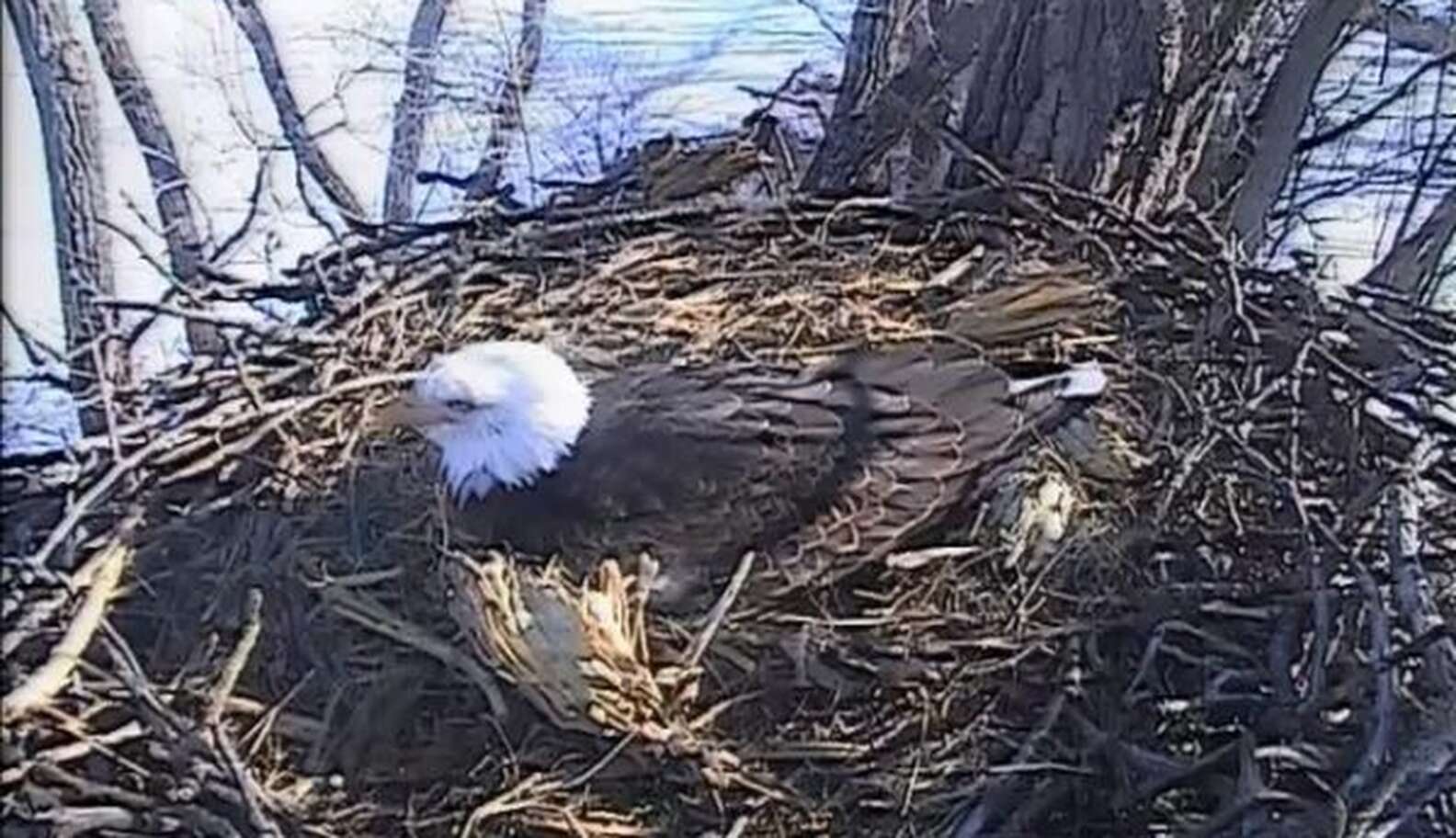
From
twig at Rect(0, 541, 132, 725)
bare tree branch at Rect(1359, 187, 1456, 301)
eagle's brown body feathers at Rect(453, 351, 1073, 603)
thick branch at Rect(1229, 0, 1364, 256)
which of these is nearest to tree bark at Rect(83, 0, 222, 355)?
eagle's brown body feathers at Rect(453, 351, 1073, 603)

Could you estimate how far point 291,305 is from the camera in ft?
7.19

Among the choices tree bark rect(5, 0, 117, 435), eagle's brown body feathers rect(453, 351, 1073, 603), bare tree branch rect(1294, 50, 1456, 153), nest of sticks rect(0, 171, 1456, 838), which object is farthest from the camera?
bare tree branch rect(1294, 50, 1456, 153)

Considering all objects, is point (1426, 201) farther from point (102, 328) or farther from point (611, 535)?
point (102, 328)

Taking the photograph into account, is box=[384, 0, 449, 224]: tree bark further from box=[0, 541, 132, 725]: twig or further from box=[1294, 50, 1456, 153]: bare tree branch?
box=[1294, 50, 1456, 153]: bare tree branch

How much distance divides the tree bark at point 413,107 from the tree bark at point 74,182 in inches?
14.1

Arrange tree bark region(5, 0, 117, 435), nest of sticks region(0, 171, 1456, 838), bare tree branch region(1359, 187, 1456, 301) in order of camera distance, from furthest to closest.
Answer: bare tree branch region(1359, 187, 1456, 301)
tree bark region(5, 0, 117, 435)
nest of sticks region(0, 171, 1456, 838)

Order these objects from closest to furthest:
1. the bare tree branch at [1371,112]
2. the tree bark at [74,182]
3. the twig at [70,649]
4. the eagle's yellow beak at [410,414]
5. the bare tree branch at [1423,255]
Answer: the twig at [70,649]
the tree bark at [74,182]
the eagle's yellow beak at [410,414]
the bare tree branch at [1423,255]
the bare tree branch at [1371,112]

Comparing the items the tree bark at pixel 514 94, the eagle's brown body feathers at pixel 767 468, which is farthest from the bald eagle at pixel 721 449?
the tree bark at pixel 514 94

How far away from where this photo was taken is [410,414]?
2.02 meters

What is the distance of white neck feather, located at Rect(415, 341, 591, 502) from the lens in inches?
78.5

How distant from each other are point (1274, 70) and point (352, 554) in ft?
4.41

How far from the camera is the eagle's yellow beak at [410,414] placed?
2002 millimetres

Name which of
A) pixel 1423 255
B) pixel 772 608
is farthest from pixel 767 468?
pixel 1423 255

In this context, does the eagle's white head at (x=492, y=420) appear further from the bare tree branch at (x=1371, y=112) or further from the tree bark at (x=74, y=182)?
the bare tree branch at (x=1371, y=112)
